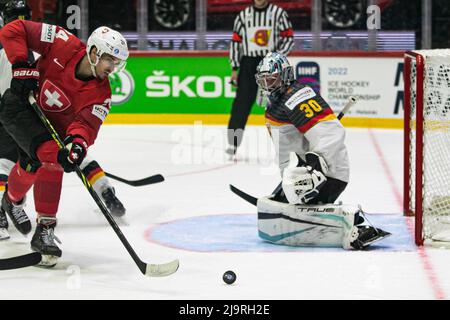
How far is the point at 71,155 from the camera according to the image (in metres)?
3.96

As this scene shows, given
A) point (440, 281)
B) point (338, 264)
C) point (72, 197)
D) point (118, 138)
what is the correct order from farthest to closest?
point (118, 138) → point (72, 197) → point (338, 264) → point (440, 281)

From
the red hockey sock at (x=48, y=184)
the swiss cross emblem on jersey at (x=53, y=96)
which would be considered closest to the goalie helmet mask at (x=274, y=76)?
the swiss cross emblem on jersey at (x=53, y=96)

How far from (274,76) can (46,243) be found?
1.25 m

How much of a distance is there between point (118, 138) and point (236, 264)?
190 inches

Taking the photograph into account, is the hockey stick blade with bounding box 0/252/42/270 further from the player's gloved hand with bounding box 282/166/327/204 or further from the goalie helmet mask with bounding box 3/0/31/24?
the goalie helmet mask with bounding box 3/0/31/24

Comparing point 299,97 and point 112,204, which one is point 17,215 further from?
point 299,97

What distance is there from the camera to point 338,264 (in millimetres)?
4074

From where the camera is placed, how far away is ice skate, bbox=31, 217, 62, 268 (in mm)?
4004

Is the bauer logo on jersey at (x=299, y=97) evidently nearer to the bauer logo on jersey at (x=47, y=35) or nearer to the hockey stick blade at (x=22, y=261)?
the bauer logo on jersey at (x=47, y=35)

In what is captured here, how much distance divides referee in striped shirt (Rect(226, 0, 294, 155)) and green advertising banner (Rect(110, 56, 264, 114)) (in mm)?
1618

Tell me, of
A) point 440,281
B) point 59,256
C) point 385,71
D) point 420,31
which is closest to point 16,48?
point 59,256

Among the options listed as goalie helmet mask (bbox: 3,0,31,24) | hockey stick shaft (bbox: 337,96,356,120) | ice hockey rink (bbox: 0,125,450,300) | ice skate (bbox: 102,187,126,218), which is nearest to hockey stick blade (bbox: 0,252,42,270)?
ice hockey rink (bbox: 0,125,450,300)
